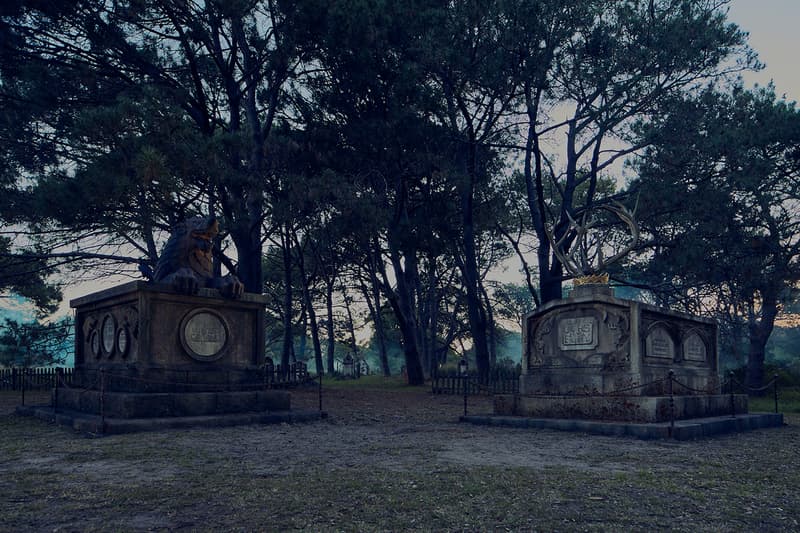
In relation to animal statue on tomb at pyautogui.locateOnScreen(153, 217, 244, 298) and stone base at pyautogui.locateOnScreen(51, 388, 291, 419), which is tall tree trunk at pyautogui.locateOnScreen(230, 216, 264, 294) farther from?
stone base at pyautogui.locateOnScreen(51, 388, 291, 419)

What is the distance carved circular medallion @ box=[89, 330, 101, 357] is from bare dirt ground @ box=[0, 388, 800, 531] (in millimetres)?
3117

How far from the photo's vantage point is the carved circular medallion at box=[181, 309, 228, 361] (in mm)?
11898

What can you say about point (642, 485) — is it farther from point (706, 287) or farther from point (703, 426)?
point (706, 287)

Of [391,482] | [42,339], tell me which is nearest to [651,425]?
[391,482]

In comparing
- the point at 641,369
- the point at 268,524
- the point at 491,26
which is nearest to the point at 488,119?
the point at 491,26

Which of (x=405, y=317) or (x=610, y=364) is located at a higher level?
(x=405, y=317)

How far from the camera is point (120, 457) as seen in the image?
24.3ft

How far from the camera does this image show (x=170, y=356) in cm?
1164

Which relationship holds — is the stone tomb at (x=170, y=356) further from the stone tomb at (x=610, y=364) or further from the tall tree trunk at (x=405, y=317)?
the tall tree trunk at (x=405, y=317)

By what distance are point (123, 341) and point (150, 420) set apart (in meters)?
2.32

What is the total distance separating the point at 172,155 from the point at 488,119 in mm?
11589

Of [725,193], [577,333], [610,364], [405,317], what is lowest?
[610,364]

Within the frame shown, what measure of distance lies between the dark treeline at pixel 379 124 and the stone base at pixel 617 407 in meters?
6.77

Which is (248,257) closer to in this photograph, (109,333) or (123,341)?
(109,333)
